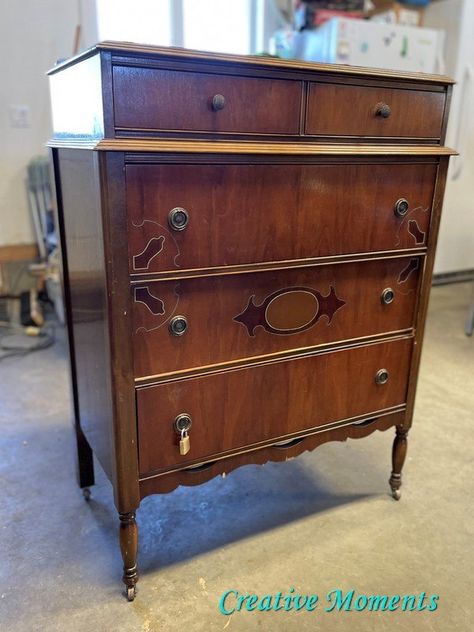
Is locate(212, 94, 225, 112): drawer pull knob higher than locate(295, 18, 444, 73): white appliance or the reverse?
the reverse

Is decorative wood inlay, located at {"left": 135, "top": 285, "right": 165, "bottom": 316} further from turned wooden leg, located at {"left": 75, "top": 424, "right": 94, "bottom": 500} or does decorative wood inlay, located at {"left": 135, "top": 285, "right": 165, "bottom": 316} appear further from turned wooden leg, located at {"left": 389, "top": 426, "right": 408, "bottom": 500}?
turned wooden leg, located at {"left": 389, "top": 426, "right": 408, "bottom": 500}

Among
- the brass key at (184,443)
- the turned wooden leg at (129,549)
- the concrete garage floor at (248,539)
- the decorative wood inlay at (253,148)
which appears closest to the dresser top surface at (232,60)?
the decorative wood inlay at (253,148)

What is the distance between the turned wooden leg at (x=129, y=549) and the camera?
120cm

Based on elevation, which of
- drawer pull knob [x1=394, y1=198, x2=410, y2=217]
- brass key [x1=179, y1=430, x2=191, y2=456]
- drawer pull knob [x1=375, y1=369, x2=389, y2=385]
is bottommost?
brass key [x1=179, y1=430, x2=191, y2=456]

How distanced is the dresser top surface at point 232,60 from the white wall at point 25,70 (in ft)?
6.46

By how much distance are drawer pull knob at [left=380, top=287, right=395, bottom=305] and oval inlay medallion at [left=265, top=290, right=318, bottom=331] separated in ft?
0.67

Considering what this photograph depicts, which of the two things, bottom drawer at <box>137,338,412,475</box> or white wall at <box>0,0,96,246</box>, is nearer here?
bottom drawer at <box>137,338,412,475</box>

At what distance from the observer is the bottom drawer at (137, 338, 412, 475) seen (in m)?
1.17

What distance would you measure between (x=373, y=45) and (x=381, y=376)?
2589 millimetres

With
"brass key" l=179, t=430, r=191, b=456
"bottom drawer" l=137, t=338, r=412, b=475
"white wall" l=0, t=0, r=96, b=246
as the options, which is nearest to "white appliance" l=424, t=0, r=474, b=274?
"white wall" l=0, t=0, r=96, b=246

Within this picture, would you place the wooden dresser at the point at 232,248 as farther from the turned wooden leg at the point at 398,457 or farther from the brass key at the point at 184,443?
the turned wooden leg at the point at 398,457

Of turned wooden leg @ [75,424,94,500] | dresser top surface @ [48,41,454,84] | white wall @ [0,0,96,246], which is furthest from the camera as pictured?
white wall @ [0,0,96,246]

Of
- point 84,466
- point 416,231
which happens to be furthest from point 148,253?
point 84,466

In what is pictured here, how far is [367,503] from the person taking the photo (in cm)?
159
